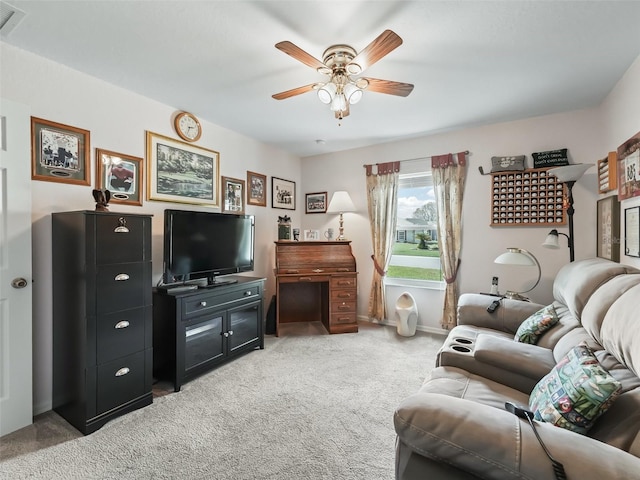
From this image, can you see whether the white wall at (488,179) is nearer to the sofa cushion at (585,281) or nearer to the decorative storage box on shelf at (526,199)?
the decorative storage box on shelf at (526,199)

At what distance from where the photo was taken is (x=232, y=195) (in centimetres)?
362

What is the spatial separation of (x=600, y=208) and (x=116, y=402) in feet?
14.2

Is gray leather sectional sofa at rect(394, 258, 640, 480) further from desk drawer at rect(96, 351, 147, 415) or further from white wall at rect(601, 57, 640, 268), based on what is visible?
desk drawer at rect(96, 351, 147, 415)

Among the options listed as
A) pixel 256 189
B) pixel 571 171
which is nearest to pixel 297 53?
pixel 256 189

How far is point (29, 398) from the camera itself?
1.96 meters

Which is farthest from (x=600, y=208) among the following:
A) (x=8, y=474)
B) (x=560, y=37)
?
(x=8, y=474)

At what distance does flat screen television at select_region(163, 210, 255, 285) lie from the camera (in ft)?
8.43

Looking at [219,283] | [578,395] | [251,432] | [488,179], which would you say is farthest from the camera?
[488,179]

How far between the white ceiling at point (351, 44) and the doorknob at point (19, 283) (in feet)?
5.15

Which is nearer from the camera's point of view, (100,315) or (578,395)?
(578,395)

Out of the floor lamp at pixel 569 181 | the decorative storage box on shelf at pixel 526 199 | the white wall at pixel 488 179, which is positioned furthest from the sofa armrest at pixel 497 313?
the decorative storage box on shelf at pixel 526 199

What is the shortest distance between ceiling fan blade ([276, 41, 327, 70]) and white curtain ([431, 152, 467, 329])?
230 centimetres

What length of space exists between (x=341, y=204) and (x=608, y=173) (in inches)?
105

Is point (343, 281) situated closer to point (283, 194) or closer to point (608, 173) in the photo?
point (283, 194)
